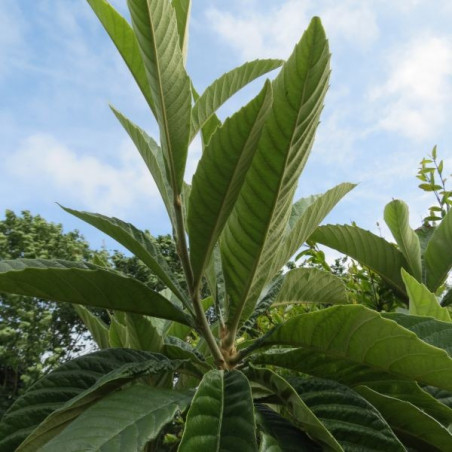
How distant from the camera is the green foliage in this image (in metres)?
0.75

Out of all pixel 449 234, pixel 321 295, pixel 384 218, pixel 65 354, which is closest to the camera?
pixel 321 295

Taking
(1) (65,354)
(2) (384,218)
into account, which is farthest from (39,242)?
(2) (384,218)

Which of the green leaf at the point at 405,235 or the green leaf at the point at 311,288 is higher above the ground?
the green leaf at the point at 405,235

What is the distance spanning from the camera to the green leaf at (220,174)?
824 mm

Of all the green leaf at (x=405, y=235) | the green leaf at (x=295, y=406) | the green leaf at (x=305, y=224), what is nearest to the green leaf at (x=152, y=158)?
the green leaf at (x=305, y=224)

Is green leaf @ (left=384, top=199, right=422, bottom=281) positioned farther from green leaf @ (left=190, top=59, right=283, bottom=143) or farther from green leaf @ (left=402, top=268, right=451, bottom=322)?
green leaf @ (left=190, top=59, right=283, bottom=143)

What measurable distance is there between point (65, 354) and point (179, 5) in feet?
50.1

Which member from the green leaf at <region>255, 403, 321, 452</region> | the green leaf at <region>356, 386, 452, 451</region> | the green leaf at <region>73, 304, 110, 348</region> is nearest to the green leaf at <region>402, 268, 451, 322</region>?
the green leaf at <region>356, 386, 452, 451</region>

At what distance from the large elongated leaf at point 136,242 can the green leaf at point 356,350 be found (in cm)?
21

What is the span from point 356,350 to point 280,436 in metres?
0.18

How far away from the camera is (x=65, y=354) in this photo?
1517cm

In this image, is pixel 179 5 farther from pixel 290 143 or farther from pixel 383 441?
pixel 383 441

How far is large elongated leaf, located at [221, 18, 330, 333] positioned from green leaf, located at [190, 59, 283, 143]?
27 centimetres

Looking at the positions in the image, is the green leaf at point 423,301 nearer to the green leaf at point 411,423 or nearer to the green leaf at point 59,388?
the green leaf at point 411,423
